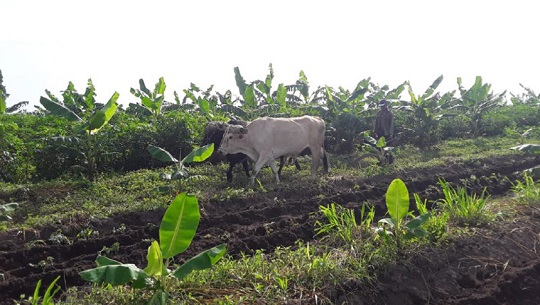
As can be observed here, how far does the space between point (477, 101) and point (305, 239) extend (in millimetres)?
13933

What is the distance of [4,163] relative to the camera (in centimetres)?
1037

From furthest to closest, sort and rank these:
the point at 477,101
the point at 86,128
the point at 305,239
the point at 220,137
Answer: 1. the point at 477,101
2. the point at 220,137
3. the point at 86,128
4. the point at 305,239

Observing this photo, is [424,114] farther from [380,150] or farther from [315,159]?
[315,159]

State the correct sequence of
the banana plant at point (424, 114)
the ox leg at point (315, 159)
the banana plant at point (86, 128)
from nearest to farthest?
the banana plant at point (86, 128) < the ox leg at point (315, 159) < the banana plant at point (424, 114)

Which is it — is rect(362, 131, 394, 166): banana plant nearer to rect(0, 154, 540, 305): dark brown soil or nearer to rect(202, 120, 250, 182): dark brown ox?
rect(0, 154, 540, 305): dark brown soil

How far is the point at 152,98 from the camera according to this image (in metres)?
15.2

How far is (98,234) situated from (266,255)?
249 cm

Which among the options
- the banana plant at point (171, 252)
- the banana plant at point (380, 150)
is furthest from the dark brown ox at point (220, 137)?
the banana plant at point (171, 252)

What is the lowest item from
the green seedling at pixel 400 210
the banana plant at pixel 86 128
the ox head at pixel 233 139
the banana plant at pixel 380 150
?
the banana plant at pixel 380 150

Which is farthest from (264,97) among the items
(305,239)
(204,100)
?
(305,239)

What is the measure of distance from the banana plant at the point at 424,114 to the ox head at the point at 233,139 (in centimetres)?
768

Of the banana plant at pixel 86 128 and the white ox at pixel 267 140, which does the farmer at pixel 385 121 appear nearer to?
the white ox at pixel 267 140

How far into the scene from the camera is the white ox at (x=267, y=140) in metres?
10.6

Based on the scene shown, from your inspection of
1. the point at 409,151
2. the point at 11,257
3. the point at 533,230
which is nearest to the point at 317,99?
the point at 409,151
